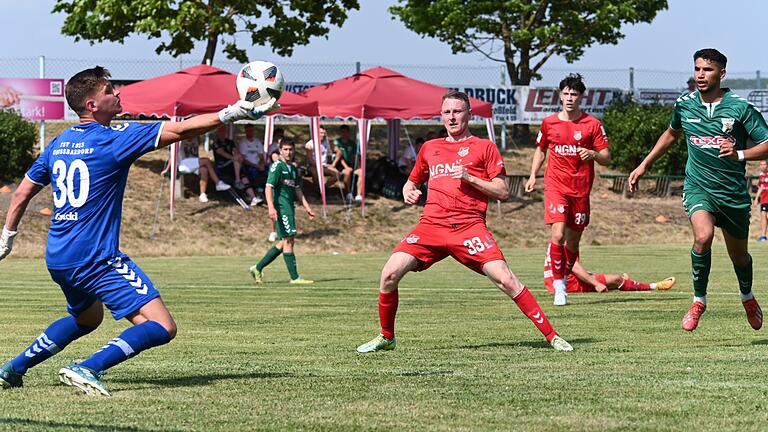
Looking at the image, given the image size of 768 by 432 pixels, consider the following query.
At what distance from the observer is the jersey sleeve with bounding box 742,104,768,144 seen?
381 inches

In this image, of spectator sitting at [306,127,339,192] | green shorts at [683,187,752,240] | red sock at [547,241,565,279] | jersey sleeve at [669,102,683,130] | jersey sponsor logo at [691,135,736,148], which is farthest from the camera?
spectator sitting at [306,127,339,192]

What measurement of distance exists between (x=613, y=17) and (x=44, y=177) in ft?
120

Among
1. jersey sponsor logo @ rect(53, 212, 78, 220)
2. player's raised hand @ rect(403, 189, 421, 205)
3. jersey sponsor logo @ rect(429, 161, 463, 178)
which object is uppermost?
jersey sponsor logo @ rect(429, 161, 463, 178)

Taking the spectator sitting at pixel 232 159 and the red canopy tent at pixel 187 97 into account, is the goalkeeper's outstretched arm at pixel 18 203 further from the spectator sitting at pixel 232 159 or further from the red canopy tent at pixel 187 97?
the spectator sitting at pixel 232 159

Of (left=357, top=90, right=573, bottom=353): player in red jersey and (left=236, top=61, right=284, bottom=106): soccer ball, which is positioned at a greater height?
(left=236, top=61, right=284, bottom=106): soccer ball

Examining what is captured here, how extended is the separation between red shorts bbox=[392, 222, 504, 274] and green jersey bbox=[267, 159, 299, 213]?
357 inches

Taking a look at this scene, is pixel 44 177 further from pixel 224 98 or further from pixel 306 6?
pixel 306 6

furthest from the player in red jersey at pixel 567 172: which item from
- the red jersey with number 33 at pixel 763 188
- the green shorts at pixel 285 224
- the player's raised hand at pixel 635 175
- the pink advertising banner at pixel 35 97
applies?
the pink advertising banner at pixel 35 97

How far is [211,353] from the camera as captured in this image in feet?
31.3

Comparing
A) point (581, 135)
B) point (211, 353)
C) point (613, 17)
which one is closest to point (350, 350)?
point (211, 353)

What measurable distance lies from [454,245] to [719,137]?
2209 millimetres

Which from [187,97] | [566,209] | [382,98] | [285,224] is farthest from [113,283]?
[382,98]

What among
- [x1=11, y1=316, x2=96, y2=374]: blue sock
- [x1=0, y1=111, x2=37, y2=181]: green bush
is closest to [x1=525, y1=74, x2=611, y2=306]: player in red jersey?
[x1=11, y1=316, x2=96, y2=374]: blue sock

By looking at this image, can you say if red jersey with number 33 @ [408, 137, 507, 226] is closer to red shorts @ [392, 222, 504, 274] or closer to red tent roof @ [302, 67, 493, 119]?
red shorts @ [392, 222, 504, 274]
